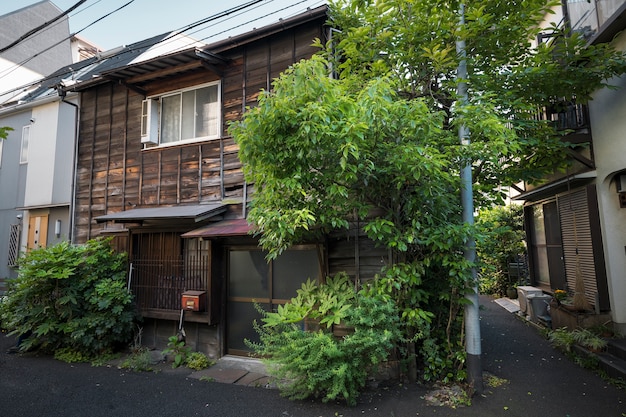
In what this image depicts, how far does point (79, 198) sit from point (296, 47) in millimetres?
6678

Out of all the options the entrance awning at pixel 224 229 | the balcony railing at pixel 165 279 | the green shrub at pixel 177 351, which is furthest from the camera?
the balcony railing at pixel 165 279

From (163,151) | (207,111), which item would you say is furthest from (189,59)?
(163,151)

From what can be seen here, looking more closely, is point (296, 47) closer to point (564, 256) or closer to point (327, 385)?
point (327, 385)

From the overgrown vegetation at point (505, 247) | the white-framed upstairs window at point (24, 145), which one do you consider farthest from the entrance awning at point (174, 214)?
the overgrown vegetation at point (505, 247)

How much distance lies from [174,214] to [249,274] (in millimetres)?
1811

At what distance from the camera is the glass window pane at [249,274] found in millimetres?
6465

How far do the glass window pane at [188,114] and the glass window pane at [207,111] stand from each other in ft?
0.46

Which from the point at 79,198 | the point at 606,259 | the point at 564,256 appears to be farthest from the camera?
the point at 79,198

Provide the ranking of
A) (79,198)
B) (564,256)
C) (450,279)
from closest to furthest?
(450,279) < (564,256) < (79,198)

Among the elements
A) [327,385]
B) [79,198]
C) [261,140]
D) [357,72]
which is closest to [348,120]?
[261,140]

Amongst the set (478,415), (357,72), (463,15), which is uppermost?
(463,15)

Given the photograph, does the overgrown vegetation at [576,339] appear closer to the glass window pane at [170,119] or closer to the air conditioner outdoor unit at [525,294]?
the air conditioner outdoor unit at [525,294]

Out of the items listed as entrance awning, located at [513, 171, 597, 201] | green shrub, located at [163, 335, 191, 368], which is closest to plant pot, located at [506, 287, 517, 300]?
entrance awning, located at [513, 171, 597, 201]

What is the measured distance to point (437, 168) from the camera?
159 inches
